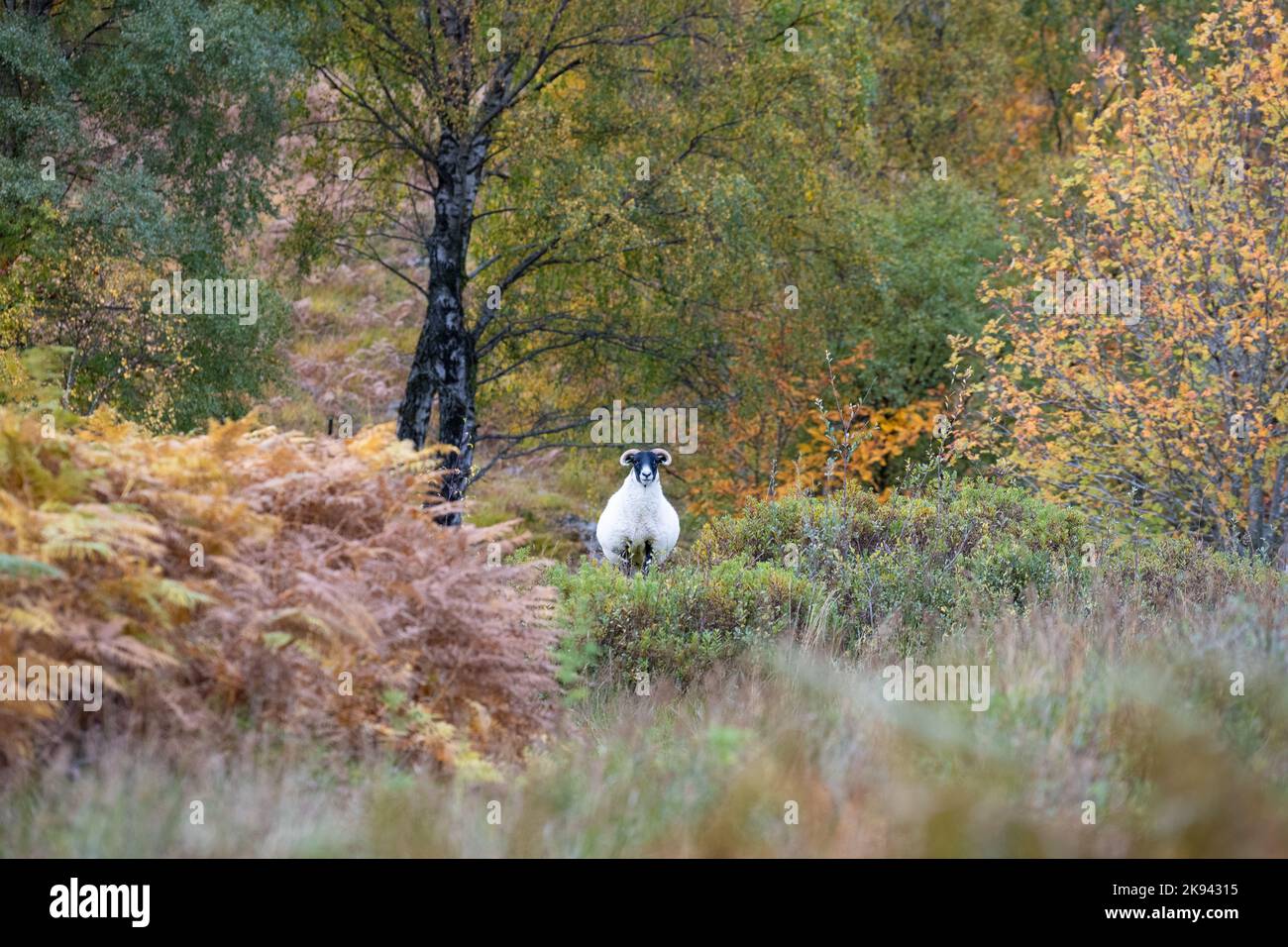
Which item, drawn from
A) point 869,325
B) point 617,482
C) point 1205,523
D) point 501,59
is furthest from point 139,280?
point 1205,523

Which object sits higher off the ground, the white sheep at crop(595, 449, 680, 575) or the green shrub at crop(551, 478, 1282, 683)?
the white sheep at crop(595, 449, 680, 575)

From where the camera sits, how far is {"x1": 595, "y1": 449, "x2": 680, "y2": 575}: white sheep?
12.4m

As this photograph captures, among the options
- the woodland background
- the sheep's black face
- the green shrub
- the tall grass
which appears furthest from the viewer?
the sheep's black face

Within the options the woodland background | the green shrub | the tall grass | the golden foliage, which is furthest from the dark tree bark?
the tall grass

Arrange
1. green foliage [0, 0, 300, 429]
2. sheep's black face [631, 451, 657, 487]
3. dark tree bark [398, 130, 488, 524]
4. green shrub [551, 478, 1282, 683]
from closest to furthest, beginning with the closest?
green shrub [551, 478, 1282, 683] < sheep's black face [631, 451, 657, 487] < green foliage [0, 0, 300, 429] < dark tree bark [398, 130, 488, 524]

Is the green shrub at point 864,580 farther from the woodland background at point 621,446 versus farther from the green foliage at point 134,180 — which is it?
the green foliage at point 134,180

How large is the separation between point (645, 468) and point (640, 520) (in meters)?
0.48

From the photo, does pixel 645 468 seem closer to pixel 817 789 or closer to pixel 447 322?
pixel 817 789

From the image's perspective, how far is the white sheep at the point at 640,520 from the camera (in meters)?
12.4

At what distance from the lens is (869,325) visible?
25.1 m

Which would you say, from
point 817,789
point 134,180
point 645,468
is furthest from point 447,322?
point 817,789

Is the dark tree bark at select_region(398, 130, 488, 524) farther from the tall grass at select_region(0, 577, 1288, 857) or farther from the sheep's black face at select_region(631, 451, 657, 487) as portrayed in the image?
the tall grass at select_region(0, 577, 1288, 857)

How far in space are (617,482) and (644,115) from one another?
916cm

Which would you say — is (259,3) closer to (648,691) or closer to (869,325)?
(869,325)
